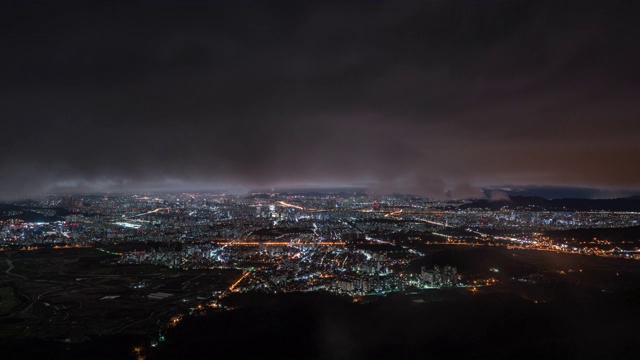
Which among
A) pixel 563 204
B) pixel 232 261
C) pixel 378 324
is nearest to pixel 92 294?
pixel 232 261

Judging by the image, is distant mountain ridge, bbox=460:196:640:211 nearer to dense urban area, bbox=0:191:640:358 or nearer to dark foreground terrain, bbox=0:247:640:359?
dense urban area, bbox=0:191:640:358

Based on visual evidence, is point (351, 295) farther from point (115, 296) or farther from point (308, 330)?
point (115, 296)

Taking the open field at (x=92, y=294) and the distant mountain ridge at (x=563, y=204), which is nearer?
the open field at (x=92, y=294)

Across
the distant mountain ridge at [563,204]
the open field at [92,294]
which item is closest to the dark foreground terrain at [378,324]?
the open field at [92,294]

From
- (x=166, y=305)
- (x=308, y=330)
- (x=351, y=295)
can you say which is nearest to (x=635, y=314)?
(x=351, y=295)

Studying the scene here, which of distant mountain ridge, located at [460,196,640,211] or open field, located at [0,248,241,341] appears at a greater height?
distant mountain ridge, located at [460,196,640,211]

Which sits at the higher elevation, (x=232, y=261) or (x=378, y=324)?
(x=378, y=324)

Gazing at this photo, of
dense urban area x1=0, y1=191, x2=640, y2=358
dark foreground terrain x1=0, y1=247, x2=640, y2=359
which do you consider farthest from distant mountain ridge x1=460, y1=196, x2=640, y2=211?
dark foreground terrain x1=0, y1=247, x2=640, y2=359

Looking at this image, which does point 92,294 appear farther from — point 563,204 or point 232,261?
point 563,204

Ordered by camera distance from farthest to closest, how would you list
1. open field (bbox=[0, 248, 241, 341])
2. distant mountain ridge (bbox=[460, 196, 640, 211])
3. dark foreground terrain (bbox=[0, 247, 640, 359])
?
1. distant mountain ridge (bbox=[460, 196, 640, 211])
2. open field (bbox=[0, 248, 241, 341])
3. dark foreground terrain (bbox=[0, 247, 640, 359])

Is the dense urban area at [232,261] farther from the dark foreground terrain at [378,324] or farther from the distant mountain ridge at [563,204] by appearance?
the distant mountain ridge at [563,204]

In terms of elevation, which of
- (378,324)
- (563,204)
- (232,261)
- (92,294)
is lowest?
(92,294)
